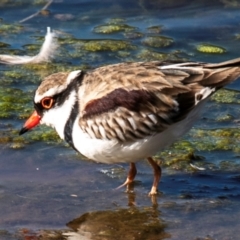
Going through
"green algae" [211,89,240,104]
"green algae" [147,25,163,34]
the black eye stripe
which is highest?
the black eye stripe

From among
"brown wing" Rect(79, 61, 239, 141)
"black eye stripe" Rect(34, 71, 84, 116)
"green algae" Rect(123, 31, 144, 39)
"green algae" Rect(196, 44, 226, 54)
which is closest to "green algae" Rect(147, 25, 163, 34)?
"green algae" Rect(123, 31, 144, 39)

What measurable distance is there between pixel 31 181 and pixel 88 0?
460 centimetres

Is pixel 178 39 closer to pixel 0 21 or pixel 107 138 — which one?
pixel 0 21

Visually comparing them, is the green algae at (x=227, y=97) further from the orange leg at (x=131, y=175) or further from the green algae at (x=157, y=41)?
the orange leg at (x=131, y=175)

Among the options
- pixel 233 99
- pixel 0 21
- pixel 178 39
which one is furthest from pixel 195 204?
pixel 0 21

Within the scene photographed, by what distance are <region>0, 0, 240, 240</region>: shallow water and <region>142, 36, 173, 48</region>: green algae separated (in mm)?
26

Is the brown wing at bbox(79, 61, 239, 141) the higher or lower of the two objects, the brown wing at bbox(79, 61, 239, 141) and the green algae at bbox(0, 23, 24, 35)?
the higher

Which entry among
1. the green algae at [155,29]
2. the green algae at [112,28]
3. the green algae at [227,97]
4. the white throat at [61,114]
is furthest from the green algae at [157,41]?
the white throat at [61,114]

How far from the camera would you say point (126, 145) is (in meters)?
6.66

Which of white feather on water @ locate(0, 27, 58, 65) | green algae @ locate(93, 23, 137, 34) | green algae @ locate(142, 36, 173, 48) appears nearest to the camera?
white feather on water @ locate(0, 27, 58, 65)

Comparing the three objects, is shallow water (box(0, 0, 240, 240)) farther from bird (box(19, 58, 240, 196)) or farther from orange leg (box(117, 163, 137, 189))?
bird (box(19, 58, 240, 196))

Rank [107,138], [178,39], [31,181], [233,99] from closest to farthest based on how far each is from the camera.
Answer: [107,138] < [31,181] < [233,99] < [178,39]

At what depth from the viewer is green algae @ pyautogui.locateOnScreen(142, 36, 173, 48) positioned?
9969 mm

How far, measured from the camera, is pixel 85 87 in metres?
6.80
